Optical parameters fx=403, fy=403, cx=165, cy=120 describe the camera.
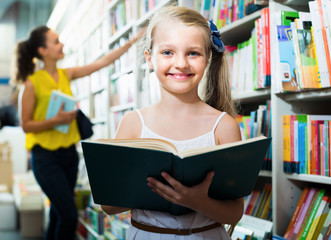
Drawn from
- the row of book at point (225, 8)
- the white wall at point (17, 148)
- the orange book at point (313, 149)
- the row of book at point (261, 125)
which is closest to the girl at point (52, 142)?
the row of book at point (225, 8)

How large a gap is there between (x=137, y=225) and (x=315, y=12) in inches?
35.8

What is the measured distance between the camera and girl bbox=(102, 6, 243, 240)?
1.04 meters

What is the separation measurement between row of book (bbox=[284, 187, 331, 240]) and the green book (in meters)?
0.55

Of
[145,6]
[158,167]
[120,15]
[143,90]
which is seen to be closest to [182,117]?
[158,167]

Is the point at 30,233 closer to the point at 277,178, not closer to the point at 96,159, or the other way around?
the point at 277,178

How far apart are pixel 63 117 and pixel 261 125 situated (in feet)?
4.28

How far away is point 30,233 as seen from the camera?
A: 4.05m

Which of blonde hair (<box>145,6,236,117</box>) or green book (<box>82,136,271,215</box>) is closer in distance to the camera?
green book (<box>82,136,271,215</box>)

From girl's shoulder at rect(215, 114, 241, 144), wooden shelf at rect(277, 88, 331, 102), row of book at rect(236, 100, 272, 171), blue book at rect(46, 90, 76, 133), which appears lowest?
girl's shoulder at rect(215, 114, 241, 144)

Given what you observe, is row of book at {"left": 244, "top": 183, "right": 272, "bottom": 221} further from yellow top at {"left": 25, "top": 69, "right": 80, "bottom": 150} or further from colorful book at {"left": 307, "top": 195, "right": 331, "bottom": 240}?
yellow top at {"left": 25, "top": 69, "right": 80, "bottom": 150}

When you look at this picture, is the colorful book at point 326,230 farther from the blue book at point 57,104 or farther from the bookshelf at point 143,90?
the blue book at point 57,104

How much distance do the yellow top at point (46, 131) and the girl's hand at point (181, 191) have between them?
5.48 feet

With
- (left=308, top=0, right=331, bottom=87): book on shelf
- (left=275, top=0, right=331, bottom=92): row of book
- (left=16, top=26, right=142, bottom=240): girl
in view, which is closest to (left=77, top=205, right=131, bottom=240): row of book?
(left=16, top=26, right=142, bottom=240): girl

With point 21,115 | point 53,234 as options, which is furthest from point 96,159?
point 53,234
